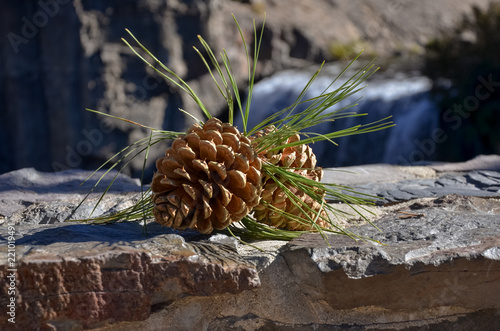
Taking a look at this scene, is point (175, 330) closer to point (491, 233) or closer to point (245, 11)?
point (491, 233)

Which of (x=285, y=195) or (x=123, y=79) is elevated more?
(x=123, y=79)

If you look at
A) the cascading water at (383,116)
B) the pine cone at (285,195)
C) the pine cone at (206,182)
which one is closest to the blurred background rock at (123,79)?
the cascading water at (383,116)

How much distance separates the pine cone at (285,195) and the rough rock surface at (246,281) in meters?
0.06

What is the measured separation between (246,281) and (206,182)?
0.21 m

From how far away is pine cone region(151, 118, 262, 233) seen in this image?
3.76 feet

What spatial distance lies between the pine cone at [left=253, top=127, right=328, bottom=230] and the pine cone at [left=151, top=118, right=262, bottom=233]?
9cm

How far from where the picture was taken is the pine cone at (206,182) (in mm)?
1147

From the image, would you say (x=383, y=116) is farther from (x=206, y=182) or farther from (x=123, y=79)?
(x=206, y=182)

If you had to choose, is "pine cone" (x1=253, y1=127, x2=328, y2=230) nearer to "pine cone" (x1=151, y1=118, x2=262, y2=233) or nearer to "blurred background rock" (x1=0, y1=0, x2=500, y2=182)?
"pine cone" (x1=151, y1=118, x2=262, y2=233)

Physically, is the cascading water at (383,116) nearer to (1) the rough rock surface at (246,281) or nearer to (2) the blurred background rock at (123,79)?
(2) the blurred background rock at (123,79)

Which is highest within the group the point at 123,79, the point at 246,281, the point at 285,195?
the point at 123,79

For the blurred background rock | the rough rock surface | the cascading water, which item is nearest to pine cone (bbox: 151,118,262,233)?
the rough rock surface

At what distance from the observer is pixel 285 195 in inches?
50.8

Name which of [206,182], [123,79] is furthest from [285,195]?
[123,79]
